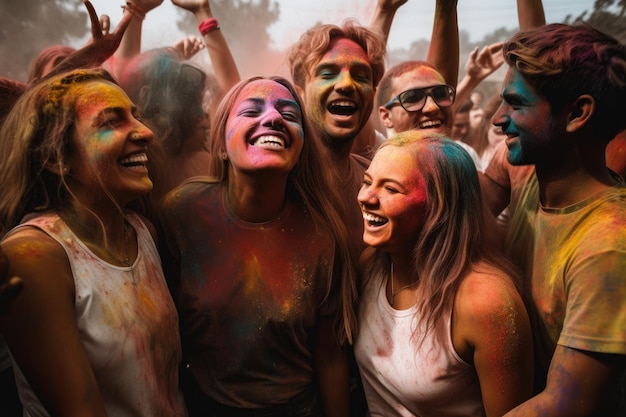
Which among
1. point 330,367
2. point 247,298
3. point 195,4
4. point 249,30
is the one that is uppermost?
point 195,4

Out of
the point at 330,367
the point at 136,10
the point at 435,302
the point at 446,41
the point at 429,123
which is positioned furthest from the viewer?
the point at 136,10

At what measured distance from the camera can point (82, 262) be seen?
1828 mm

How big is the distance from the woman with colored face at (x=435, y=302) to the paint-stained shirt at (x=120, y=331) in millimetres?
765

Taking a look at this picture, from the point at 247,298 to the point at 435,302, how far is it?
75 cm

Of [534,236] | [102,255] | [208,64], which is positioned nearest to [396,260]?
[534,236]

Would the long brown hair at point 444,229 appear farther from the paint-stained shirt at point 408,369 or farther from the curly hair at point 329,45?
the curly hair at point 329,45

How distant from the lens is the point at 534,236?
2.18 metres

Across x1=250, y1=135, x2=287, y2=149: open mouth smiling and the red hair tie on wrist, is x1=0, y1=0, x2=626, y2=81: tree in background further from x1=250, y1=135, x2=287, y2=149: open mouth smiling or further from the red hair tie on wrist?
x1=250, y1=135, x2=287, y2=149: open mouth smiling

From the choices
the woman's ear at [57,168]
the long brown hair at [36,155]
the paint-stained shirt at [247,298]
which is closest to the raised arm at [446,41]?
the paint-stained shirt at [247,298]

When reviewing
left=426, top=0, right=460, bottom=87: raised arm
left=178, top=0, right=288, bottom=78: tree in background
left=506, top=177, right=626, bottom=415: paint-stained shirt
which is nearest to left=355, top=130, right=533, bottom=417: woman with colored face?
left=506, top=177, right=626, bottom=415: paint-stained shirt

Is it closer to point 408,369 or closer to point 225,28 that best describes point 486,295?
point 408,369

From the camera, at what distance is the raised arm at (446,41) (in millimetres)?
3374

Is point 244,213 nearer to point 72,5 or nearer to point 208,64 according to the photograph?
point 208,64

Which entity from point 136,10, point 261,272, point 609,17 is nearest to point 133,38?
point 136,10
